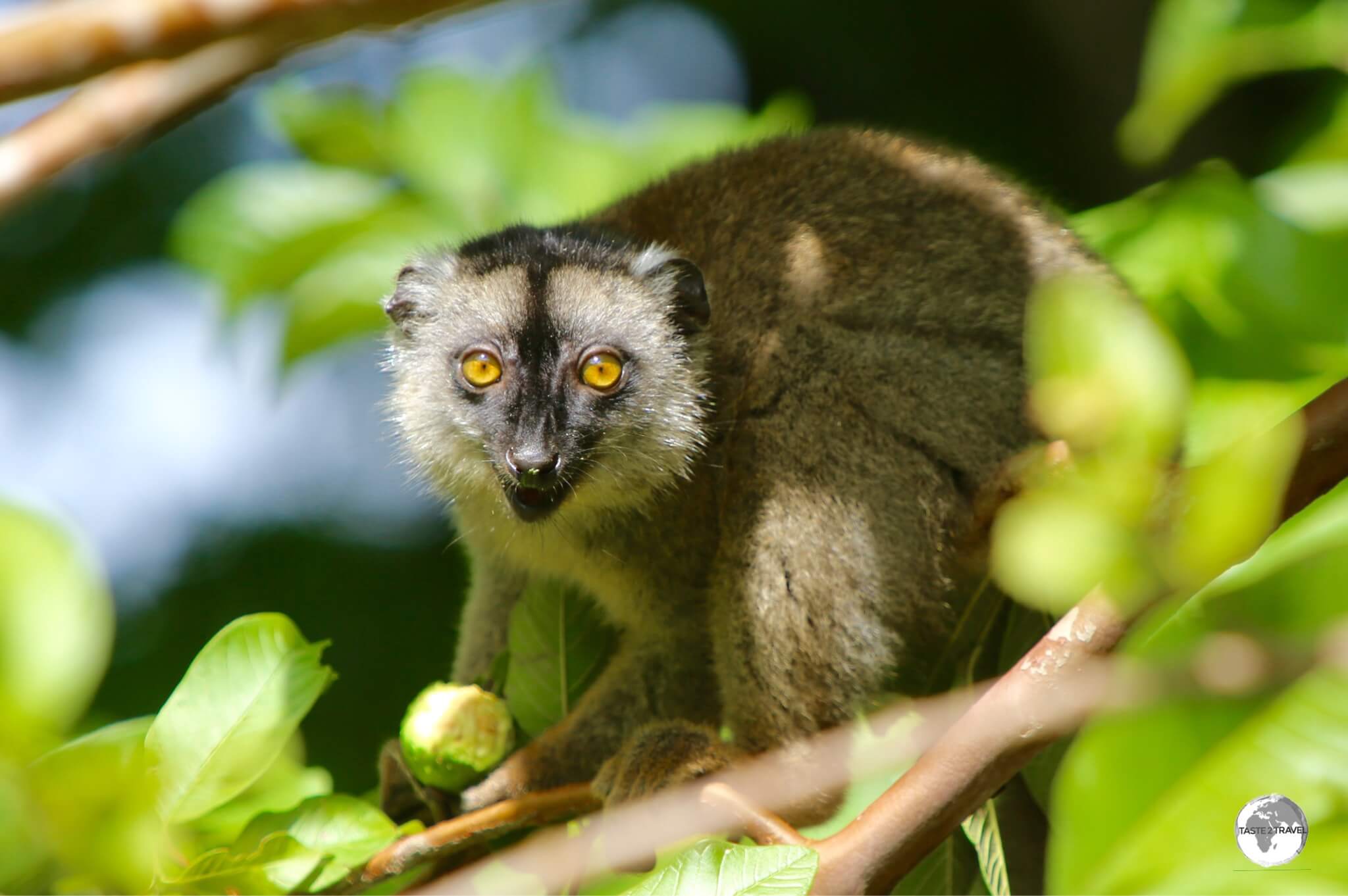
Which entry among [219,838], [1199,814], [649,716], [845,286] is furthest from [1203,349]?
[219,838]

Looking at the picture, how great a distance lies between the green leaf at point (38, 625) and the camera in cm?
157

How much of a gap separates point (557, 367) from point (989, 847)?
7.25ft

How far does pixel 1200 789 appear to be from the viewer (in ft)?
5.57

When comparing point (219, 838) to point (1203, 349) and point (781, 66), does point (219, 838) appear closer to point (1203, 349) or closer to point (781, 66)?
point (1203, 349)

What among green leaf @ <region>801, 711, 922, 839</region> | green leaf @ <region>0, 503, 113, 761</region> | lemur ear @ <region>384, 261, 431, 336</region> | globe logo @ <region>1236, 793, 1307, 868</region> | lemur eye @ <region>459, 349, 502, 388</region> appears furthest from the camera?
lemur ear @ <region>384, 261, 431, 336</region>

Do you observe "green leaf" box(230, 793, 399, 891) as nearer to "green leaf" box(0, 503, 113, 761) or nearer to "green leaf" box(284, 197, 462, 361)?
"green leaf" box(0, 503, 113, 761)

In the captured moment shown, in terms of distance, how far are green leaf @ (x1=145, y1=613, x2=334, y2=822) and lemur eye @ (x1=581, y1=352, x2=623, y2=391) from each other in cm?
179

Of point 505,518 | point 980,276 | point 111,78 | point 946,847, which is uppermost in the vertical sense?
point 111,78

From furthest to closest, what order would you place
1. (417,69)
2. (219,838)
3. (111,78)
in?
(417,69), (219,838), (111,78)

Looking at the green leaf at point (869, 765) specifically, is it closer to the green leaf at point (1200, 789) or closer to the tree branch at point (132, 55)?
the green leaf at point (1200, 789)

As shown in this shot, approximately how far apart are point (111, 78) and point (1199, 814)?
2.07 metres

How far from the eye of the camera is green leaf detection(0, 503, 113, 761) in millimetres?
1570

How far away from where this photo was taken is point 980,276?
172 inches

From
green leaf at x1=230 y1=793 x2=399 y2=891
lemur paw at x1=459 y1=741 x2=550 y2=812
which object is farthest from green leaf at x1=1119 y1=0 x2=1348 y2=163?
green leaf at x1=230 y1=793 x2=399 y2=891
